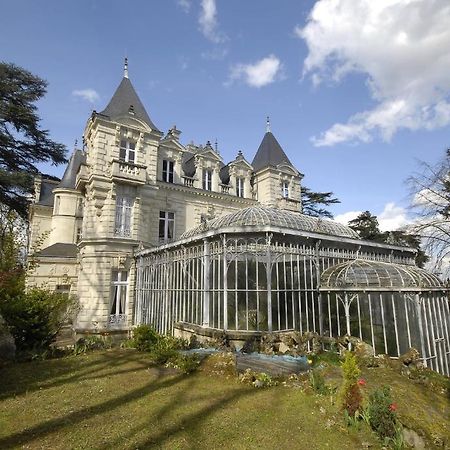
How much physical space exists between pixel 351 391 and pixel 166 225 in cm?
1514

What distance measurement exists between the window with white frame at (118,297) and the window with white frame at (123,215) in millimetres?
2179

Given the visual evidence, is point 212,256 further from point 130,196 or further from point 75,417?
point 130,196

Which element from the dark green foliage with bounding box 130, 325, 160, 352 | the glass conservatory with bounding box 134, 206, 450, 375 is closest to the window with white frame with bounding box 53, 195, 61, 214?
the glass conservatory with bounding box 134, 206, 450, 375

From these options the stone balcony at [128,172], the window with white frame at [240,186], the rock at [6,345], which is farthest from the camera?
the window with white frame at [240,186]

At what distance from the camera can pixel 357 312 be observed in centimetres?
1046

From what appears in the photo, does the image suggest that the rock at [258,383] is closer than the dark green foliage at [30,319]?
Yes

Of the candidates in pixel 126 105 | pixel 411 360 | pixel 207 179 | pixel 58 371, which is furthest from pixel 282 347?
pixel 126 105

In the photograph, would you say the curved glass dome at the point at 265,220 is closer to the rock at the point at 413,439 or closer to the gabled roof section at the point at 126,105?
the rock at the point at 413,439

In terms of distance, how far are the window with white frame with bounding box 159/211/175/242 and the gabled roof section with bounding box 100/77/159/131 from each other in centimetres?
525

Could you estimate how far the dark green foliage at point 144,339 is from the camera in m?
10.9

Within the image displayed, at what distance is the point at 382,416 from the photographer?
15.8ft

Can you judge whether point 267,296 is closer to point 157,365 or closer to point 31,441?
point 157,365

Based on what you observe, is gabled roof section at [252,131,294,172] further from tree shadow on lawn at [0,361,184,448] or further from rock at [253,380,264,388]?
tree shadow on lawn at [0,361,184,448]

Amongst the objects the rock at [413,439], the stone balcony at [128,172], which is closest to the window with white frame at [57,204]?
the stone balcony at [128,172]
